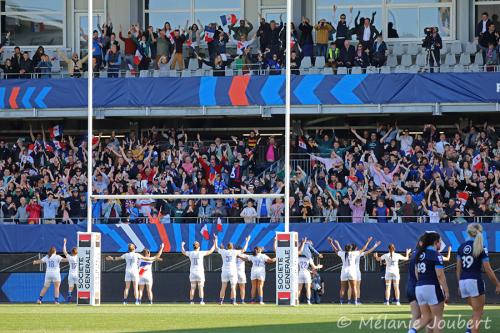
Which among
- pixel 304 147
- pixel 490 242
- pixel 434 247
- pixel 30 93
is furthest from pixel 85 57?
pixel 434 247

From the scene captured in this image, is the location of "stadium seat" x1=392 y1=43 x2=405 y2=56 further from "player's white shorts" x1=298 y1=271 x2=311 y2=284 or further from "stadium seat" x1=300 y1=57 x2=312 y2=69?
"player's white shorts" x1=298 y1=271 x2=311 y2=284

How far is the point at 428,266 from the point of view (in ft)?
49.0

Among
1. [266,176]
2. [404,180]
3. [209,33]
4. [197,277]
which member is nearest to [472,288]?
[197,277]

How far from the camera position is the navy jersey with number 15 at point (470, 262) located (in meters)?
15.6

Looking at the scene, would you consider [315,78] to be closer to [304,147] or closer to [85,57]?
[304,147]

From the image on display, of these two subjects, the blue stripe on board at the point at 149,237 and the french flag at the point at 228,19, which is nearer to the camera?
the blue stripe on board at the point at 149,237

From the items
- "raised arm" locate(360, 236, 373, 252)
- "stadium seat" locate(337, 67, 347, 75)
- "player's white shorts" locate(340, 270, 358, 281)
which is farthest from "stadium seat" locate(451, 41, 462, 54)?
"player's white shorts" locate(340, 270, 358, 281)

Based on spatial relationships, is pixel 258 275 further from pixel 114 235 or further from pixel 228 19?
pixel 228 19

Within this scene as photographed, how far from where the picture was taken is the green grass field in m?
18.4

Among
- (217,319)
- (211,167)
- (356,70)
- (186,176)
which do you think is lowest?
(217,319)

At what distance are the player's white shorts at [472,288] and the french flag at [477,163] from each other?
46.4 feet

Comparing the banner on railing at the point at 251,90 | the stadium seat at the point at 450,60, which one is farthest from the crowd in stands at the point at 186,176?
the stadium seat at the point at 450,60

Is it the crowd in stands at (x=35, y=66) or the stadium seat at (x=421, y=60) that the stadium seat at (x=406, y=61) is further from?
the crowd in stands at (x=35, y=66)
